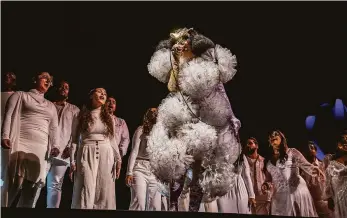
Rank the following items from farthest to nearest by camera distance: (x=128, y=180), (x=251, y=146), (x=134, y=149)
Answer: (x=251, y=146), (x=134, y=149), (x=128, y=180)

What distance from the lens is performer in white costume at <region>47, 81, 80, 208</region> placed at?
527cm

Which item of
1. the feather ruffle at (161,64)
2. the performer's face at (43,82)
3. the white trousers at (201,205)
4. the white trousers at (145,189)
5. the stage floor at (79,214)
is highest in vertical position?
the feather ruffle at (161,64)

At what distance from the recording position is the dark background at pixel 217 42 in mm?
5836

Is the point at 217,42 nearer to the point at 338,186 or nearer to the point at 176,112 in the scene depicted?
the point at 176,112

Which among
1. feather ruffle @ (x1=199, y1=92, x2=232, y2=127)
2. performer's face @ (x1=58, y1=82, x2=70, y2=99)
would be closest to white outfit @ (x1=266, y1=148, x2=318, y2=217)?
feather ruffle @ (x1=199, y1=92, x2=232, y2=127)

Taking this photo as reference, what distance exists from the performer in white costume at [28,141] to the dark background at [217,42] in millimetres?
608

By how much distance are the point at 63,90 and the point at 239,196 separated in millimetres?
2114

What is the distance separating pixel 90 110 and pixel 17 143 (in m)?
0.75

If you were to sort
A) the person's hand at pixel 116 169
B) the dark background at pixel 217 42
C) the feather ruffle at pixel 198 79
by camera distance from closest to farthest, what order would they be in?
the feather ruffle at pixel 198 79
the person's hand at pixel 116 169
the dark background at pixel 217 42

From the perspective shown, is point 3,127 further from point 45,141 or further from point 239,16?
point 239,16

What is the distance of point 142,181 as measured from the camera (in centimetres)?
520

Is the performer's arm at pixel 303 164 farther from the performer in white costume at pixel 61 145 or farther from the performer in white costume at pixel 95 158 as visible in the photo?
the performer in white costume at pixel 61 145

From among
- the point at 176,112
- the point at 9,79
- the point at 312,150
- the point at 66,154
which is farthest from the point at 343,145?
the point at 9,79

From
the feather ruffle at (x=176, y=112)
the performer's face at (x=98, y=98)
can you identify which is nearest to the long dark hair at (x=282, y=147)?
the feather ruffle at (x=176, y=112)
